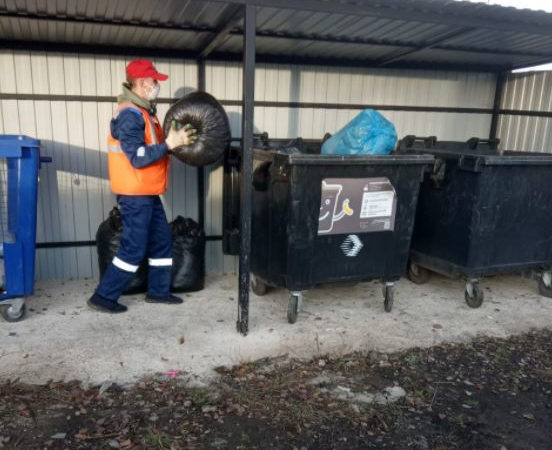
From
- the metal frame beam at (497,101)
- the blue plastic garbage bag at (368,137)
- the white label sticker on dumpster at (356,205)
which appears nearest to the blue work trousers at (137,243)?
the white label sticker on dumpster at (356,205)

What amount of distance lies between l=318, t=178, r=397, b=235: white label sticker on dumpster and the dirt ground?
3.05ft

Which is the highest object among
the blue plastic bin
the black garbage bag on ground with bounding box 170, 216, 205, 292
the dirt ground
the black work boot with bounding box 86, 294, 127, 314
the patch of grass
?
the blue plastic bin

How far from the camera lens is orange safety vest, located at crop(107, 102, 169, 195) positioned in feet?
11.7

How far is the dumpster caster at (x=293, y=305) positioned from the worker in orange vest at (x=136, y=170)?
111 cm

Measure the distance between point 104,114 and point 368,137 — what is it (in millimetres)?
2397

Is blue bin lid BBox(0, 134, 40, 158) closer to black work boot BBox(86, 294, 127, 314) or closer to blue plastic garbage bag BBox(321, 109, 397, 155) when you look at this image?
black work boot BBox(86, 294, 127, 314)

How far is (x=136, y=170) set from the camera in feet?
11.7

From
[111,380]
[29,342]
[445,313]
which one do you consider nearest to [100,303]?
[29,342]

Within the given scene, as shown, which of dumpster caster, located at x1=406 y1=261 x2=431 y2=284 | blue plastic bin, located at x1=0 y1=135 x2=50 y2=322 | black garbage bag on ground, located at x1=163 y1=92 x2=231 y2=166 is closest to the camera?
blue plastic bin, located at x1=0 y1=135 x2=50 y2=322

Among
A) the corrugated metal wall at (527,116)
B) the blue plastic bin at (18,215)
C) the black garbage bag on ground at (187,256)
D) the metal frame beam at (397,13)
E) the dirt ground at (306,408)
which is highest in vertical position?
the metal frame beam at (397,13)

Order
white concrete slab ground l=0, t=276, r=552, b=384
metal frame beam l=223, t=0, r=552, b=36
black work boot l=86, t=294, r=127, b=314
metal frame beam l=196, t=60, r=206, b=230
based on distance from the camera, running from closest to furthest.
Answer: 1. metal frame beam l=223, t=0, r=552, b=36
2. white concrete slab ground l=0, t=276, r=552, b=384
3. black work boot l=86, t=294, r=127, b=314
4. metal frame beam l=196, t=60, r=206, b=230

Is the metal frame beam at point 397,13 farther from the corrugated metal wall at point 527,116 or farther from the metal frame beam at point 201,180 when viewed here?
the corrugated metal wall at point 527,116

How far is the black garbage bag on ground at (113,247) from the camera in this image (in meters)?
4.05

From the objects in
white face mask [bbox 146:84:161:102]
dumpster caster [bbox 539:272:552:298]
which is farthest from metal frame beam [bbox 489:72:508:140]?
white face mask [bbox 146:84:161:102]
